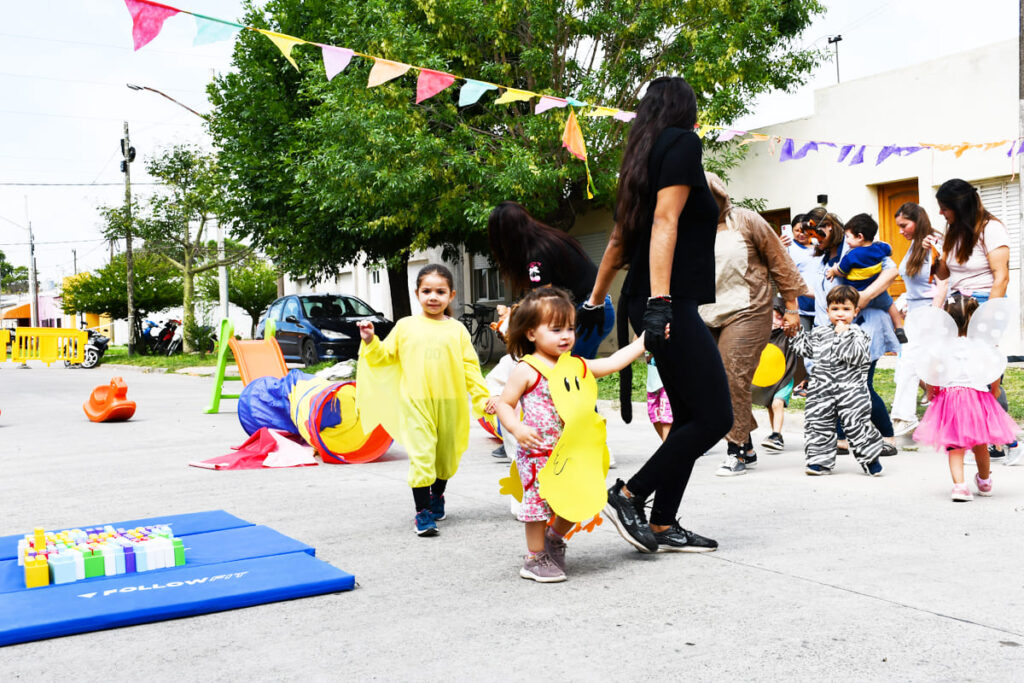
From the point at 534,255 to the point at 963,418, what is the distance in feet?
Answer: 8.43

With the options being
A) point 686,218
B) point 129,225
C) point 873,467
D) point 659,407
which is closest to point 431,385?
point 686,218

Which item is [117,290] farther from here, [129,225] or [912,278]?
[912,278]

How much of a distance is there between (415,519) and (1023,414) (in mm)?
5599

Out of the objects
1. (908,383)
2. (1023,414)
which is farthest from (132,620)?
(1023,414)

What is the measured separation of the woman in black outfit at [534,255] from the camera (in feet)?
19.8

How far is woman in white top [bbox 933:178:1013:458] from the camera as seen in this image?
6719 mm

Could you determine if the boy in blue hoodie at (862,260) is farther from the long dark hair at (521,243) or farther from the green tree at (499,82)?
the green tree at (499,82)

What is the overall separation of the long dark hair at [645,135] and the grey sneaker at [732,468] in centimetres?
274

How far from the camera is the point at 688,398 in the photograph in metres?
4.22

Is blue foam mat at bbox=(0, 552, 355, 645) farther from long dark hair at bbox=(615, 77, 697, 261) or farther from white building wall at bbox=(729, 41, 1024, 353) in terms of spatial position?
white building wall at bbox=(729, 41, 1024, 353)

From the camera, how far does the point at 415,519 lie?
5.09 m

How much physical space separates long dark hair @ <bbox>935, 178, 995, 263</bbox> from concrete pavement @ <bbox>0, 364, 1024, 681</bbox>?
1544 millimetres

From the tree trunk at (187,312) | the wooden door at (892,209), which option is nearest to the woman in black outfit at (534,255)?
the wooden door at (892,209)

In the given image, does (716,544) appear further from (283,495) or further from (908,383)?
(908,383)
